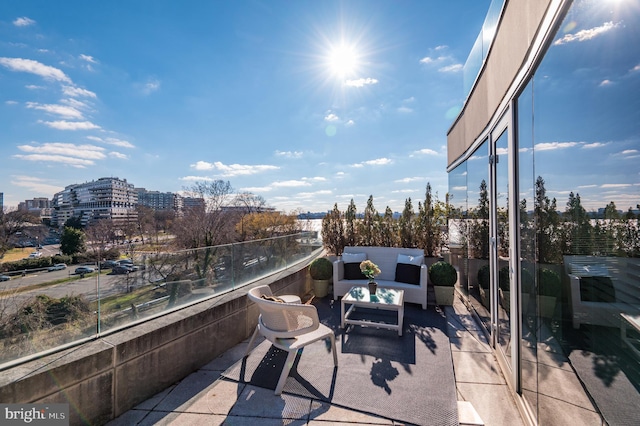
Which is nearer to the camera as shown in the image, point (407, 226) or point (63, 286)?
point (63, 286)

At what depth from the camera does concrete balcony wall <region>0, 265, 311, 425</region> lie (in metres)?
1.92

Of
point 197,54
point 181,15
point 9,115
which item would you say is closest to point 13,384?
point 181,15

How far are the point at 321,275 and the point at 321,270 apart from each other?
0.34ft

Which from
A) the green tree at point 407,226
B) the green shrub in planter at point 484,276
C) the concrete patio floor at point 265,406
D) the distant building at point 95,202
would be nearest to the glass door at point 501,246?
the green shrub in planter at point 484,276

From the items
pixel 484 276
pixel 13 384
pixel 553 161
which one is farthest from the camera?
pixel 484 276

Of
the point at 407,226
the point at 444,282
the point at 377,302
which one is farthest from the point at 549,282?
the point at 407,226

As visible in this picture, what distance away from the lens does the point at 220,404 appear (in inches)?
95.7

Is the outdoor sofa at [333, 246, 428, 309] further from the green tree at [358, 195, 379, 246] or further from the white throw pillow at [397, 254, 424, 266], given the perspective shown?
the green tree at [358, 195, 379, 246]

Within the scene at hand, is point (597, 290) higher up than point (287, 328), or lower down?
higher up

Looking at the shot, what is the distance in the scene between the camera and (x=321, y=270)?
564 cm

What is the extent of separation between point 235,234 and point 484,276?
20.6 meters

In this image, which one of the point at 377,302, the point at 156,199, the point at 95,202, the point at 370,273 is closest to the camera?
the point at 377,302

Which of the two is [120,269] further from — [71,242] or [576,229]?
[71,242]

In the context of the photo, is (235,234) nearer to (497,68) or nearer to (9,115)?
(9,115)
